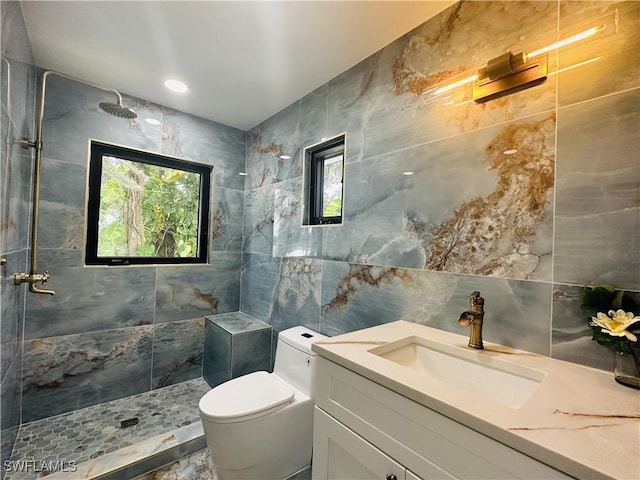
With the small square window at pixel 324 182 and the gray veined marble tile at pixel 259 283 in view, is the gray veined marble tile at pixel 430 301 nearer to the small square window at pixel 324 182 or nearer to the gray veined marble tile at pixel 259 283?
the small square window at pixel 324 182

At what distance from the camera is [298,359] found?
1.64m

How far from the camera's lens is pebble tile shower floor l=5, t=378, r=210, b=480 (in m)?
1.51

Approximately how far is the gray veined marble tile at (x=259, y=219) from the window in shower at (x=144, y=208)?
1.20 feet

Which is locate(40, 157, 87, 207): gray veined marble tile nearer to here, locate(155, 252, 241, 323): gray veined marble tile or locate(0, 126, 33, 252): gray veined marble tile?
locate(0, 126, 33, 252): gray veined marble tile

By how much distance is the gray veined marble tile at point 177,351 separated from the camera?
220 centimetres

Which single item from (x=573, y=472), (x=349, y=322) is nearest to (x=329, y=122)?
(x=349, y=322)

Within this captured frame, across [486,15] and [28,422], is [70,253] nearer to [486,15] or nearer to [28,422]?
[28,422]

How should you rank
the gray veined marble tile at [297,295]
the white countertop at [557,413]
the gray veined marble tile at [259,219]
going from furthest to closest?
the gray veined marble tile at [259,219]
the gray veined marble tile at [297,295]
the white countertop at [557,413]

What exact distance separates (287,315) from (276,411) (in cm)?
74

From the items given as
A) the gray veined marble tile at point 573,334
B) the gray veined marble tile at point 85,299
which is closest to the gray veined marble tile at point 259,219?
the gray veined marble tile at point 85,299

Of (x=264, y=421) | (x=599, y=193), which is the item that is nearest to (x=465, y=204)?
(x=599, y=193)

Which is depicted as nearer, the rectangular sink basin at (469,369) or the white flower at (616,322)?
the white flower at (616,322)

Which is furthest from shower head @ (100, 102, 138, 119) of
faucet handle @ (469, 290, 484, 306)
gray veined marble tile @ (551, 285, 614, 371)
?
gray veined marble tile @ (551, 285, 614, 371)

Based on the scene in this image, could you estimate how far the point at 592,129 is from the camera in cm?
86
